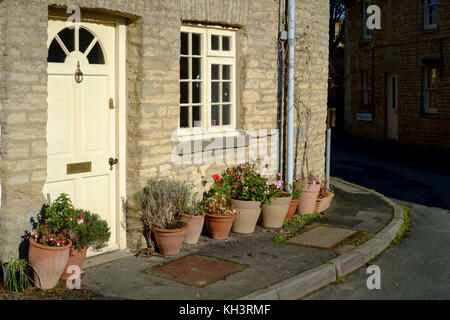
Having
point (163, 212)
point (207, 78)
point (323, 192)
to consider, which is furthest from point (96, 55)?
point (323, 192)

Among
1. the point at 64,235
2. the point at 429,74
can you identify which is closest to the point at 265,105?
the point at 64,235

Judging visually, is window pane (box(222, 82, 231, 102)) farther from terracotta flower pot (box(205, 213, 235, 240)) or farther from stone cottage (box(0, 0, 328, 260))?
terracotta flower pot (box(205, 213, 235, 240))

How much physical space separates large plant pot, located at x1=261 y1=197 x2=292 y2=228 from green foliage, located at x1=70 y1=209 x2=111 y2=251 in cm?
285

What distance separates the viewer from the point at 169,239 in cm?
736

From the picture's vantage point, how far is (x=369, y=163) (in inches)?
708

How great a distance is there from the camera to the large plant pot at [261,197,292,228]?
8953mm

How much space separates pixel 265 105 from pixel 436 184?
6461 mm

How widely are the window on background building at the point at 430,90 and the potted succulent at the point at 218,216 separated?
46.4 ft

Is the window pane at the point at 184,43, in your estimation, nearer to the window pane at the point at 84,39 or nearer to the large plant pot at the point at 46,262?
the window pane at the point at 84,39

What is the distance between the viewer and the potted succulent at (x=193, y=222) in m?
7.86

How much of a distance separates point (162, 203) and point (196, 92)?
204cm

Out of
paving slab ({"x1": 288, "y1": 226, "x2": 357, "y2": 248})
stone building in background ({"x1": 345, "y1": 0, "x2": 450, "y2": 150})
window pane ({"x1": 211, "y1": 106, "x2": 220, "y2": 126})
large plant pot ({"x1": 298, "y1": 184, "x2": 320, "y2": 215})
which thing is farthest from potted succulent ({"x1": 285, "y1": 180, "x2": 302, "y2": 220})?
stone building in background ({"x1": 345, "y1": 0, "x2": 450, "y2": 150})

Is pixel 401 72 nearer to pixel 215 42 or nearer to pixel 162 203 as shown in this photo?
pixel 215 42
